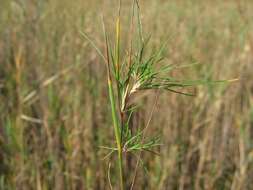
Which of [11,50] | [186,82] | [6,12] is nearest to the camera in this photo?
[186,82]

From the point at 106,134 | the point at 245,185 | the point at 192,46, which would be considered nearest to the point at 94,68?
the point at 106,134

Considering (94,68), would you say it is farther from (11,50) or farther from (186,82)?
(186,82)

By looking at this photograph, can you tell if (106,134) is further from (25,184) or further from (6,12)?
(6,12)

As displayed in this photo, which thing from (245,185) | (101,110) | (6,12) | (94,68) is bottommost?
(245,185)

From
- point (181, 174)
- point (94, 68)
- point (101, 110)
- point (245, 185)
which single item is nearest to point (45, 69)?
point (94, 68)

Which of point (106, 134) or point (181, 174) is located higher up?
point (106, 134)

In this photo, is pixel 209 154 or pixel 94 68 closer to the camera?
pixel 209 154

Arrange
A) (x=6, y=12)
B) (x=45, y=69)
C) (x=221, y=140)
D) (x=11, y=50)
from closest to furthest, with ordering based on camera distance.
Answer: (x=221, y=140), (x=45, y=69), (x=11, y=50), (x=6, y=12)
